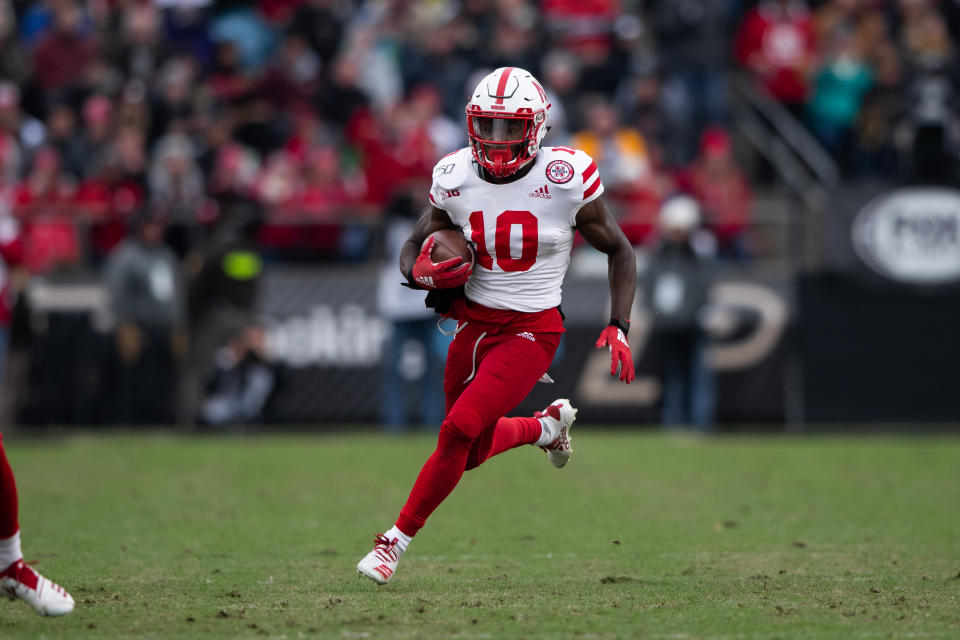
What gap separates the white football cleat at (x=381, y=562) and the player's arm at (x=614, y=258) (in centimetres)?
133

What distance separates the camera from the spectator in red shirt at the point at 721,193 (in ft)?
43.9

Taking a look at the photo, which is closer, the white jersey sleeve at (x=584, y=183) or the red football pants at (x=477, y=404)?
the red football pants at (x=477, y=404)

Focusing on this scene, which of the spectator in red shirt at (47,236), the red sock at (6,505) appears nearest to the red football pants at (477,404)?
the red sock at (6,505)

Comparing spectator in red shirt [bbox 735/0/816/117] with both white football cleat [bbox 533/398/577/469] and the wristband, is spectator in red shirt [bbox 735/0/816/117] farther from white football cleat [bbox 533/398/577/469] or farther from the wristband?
the wristband

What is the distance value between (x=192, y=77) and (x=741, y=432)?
755 centimetres

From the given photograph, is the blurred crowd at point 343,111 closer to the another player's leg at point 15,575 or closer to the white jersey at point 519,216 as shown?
the white jersey at point 519,216

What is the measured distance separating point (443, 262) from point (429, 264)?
0.07 m

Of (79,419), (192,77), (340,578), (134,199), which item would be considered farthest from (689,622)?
(192,77)

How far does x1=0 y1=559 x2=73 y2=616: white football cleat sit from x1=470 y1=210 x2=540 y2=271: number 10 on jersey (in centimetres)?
240

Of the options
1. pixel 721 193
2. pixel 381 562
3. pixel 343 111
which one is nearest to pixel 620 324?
pixel 381 562

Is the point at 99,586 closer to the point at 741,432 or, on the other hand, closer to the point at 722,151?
the point at 741,432

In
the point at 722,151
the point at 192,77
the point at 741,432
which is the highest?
the point at 192,77

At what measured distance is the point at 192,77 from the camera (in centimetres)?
1608

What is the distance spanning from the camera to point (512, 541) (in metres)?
7.36
